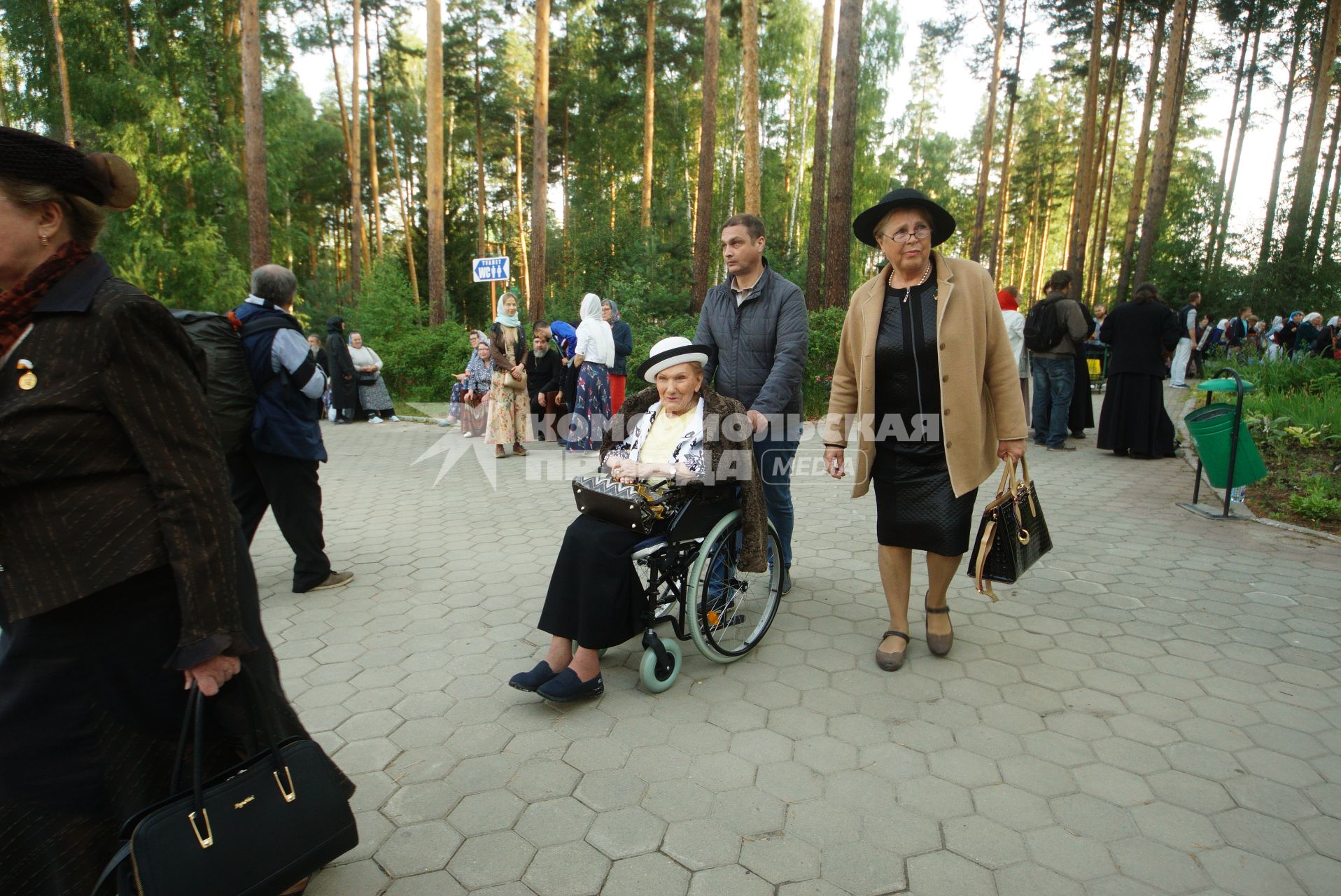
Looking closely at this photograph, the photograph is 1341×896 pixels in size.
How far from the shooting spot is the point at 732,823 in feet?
7.91

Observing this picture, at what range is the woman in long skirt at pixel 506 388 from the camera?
9.18 meters

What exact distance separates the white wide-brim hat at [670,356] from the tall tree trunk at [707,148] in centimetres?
1199

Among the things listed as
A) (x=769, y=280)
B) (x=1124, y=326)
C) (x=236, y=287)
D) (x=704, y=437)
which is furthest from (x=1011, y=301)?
(x=236, y=287)

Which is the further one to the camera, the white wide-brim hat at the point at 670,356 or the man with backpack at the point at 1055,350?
the man with backpack at the point at 1055,350

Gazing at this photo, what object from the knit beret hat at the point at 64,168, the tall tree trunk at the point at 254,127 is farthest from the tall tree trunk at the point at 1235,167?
the knit beret hat at the point at 64,168

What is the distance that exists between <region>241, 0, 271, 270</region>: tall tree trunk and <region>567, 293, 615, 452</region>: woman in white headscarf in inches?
301

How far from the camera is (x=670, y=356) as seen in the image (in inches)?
131

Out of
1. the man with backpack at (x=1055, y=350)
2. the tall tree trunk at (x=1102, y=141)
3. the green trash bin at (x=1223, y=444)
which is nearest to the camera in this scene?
the green trash bin at (x=1223, y=444)

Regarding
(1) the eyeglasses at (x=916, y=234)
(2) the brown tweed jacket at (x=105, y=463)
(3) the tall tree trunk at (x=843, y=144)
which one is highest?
(3) the tall tree trunk at (x=843, y=144)

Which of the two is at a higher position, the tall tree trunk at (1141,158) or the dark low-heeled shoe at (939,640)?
the tall tree trunk at (1141,158)

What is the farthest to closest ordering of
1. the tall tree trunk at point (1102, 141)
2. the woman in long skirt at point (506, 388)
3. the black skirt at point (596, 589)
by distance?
the tall tree trunk at point (1102, 141), the woman in long skirt at point (506, 388), the black skirt at point (596, 589)

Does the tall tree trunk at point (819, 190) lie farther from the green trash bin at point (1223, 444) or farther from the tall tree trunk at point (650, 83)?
the green trash bin at point (1223, 444)

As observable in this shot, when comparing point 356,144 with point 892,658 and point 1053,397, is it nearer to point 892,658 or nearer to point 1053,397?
point 1053,397

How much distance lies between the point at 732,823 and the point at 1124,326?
7.82 meters
